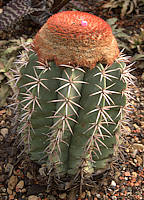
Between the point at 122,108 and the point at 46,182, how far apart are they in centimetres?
87

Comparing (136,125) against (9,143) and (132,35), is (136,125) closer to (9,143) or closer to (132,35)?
(9,143)

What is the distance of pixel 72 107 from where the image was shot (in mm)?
1464

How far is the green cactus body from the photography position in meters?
1.48

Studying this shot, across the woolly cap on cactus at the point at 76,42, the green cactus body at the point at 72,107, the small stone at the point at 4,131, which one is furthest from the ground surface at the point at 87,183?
the woolly cap on cactus at the point at 76,42

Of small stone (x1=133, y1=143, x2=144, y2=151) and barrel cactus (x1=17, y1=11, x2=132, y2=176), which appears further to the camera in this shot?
small stone (x1=133, y1=143, x2=144, y2=151)

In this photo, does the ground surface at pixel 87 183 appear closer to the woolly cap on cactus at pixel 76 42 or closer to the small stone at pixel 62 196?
the small stone at pixel 62 196

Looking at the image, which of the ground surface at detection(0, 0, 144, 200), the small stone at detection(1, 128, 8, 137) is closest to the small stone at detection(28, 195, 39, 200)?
the ground surface at detection(0, 0, 144, 200)

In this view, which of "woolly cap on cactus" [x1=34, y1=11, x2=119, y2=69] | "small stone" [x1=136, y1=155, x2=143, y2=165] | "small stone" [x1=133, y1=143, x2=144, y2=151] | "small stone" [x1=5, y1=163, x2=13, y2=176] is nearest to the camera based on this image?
"woolly cap on cactus" [x1=34, y1=11, x2=119, y2=69]

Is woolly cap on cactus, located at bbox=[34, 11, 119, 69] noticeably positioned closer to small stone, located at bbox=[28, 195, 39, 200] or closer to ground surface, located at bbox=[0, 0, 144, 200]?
ground surface, located at bbox=[0, 0, 144, 200]

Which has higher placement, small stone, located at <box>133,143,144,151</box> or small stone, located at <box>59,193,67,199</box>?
small stone, located at <box>133,143,144,151</box>

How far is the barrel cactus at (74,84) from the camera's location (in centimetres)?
146

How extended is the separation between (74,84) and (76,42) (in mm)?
244

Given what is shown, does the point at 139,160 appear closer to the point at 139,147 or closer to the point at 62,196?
the point at 139,147

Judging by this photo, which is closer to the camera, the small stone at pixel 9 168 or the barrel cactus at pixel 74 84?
the barrel cactus at pixel 74 84
